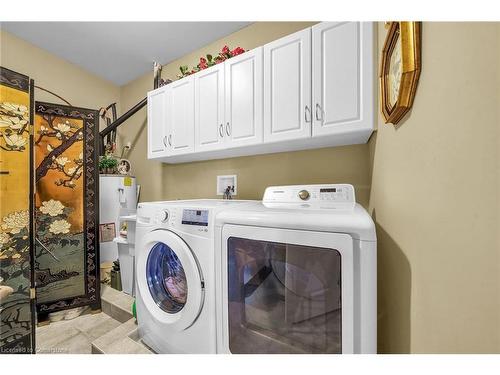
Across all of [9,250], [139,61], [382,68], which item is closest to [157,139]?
[139,61]

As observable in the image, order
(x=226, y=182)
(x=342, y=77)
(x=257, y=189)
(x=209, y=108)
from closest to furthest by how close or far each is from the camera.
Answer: (x=342, y=77) → (x=209, y=108) → (x=257, y=189) → (x=226, y=182)

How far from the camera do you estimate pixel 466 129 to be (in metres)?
0.49

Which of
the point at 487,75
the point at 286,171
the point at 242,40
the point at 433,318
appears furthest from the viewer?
the point at 242,40

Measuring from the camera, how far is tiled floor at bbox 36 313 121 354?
1582 mm

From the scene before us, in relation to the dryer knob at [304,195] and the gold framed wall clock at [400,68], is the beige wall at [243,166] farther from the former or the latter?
the gold framed wall clock at [400,68]

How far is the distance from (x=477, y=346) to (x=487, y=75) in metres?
0.61

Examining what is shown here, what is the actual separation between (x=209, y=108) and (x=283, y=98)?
2.20ft

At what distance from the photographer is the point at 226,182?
2.04 meters

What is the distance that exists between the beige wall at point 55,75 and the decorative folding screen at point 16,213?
111 cm

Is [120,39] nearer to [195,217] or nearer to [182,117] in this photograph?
[182,117]

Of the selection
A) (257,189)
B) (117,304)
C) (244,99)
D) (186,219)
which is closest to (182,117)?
(244,99)

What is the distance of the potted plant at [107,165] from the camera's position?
2.41 m

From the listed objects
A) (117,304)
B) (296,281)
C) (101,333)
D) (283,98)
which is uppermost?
(283,98)

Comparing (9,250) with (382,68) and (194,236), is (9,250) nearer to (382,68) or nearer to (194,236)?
(194,236)
